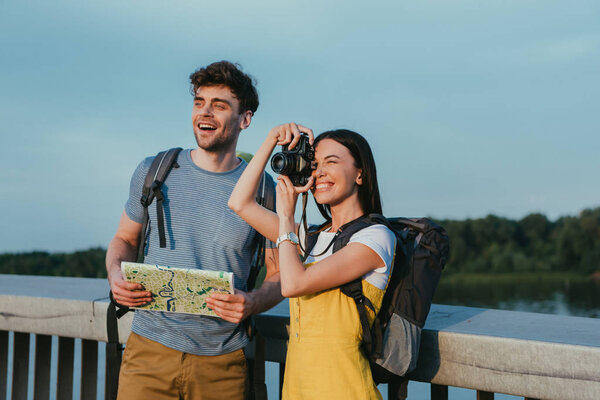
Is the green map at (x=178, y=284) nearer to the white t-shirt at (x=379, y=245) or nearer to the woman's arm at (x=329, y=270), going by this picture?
the woman's arm at (x=329, y=270)

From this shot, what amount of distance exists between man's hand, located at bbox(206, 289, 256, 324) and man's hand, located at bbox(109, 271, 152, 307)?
0.26 meters

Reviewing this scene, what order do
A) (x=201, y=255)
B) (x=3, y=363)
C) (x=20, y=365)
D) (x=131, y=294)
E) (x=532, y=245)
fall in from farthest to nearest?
(x=532, y=245), (x=3, y=363), (x=20, y=365), (x=201, y=255), (x=131, y=294)

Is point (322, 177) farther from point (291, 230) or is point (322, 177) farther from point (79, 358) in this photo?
point (79, 358)

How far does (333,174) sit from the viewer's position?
2.06 metres

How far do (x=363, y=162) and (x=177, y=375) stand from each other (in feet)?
3.70

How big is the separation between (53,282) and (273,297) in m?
2.10

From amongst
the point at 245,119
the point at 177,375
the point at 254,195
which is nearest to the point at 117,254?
the point at 177,375

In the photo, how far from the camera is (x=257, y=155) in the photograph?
7.13 ft

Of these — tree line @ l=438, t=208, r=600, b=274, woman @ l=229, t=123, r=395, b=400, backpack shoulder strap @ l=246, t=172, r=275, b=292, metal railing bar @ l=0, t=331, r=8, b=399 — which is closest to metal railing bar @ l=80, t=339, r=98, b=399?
metal railing bar @ l=0, t=331, r=8, b=399

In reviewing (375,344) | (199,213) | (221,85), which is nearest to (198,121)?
(221,85)

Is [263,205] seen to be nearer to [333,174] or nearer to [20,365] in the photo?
[333,174]

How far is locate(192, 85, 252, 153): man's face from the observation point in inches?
95.3

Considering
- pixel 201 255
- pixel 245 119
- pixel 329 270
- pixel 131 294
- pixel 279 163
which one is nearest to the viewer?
pixel 329 270

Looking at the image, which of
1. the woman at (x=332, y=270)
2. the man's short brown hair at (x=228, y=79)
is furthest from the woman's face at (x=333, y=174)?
the man's short brown hair at (x=228, y=79)
